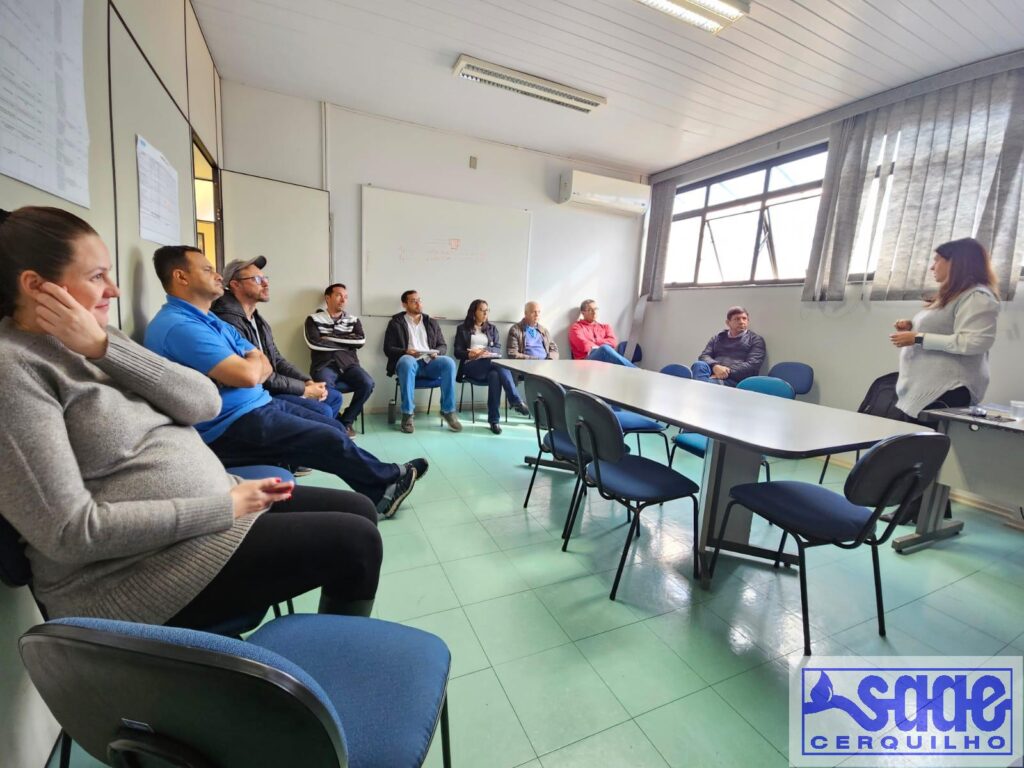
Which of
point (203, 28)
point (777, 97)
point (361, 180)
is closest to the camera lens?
point (203, 28)

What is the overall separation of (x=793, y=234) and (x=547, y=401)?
10.6 ft

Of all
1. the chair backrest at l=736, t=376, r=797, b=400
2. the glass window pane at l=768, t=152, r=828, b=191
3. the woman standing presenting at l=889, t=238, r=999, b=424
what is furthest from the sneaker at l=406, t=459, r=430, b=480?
the glass window pane at l=768, t=152, r=828, b=191

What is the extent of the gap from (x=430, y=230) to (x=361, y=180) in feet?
2.40

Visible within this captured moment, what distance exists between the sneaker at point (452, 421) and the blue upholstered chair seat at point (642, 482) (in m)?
2.11

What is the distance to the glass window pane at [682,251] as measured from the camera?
4859mm

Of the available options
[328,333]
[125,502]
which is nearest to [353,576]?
[125,502]

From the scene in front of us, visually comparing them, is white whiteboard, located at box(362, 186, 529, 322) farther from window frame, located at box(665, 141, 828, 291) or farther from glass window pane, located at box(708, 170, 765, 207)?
glass window pane, located at box(708, 170, 765, 207)

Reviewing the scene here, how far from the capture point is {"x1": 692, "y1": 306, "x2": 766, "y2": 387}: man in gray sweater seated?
13.0 feet

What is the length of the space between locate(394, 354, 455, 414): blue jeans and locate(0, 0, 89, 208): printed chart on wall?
2.62 m

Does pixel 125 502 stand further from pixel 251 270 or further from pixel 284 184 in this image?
pixel 284 184

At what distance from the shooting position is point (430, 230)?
4.27m

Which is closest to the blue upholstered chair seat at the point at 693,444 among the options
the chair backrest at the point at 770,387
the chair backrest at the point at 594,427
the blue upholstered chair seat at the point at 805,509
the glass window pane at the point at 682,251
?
the blue upholstered chair seat at the point at 805,509

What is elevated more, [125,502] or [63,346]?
[63,346]

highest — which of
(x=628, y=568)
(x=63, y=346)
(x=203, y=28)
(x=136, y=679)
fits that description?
(x=203, y=28)
